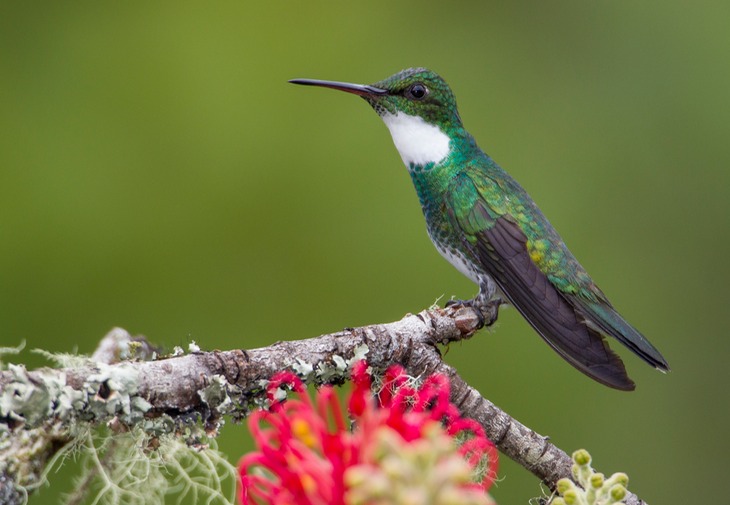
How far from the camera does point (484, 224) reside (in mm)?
2885

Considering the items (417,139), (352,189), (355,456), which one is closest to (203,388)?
(355,456)

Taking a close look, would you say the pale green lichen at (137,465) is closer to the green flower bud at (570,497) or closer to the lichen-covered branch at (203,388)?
the lichen-covered branch at (203,388)

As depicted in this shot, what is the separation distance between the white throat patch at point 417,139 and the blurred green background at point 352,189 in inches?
29.9

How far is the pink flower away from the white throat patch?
151 cm

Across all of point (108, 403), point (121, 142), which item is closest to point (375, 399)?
point (108, 403)

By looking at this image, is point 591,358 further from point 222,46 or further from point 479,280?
point 222,46

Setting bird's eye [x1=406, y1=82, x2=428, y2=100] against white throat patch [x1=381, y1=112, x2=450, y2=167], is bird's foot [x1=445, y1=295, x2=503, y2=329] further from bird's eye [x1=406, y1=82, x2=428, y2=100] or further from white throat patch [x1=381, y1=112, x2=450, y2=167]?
bird's eye [x1=406, y1=82, x2=428, y2=100]

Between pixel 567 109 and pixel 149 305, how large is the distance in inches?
77.7

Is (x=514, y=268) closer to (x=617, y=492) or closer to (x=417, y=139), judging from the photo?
(x=417, y=139)

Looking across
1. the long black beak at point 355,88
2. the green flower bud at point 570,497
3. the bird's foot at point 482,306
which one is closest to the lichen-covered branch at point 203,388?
the bird's foot at point 482,306

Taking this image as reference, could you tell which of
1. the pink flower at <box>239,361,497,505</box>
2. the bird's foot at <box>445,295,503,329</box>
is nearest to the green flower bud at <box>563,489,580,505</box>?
the pink flower at <box>239,361,497,505</box>

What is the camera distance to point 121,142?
3822mm

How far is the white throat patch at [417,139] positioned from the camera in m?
3.02

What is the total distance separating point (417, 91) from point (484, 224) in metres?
0.44
